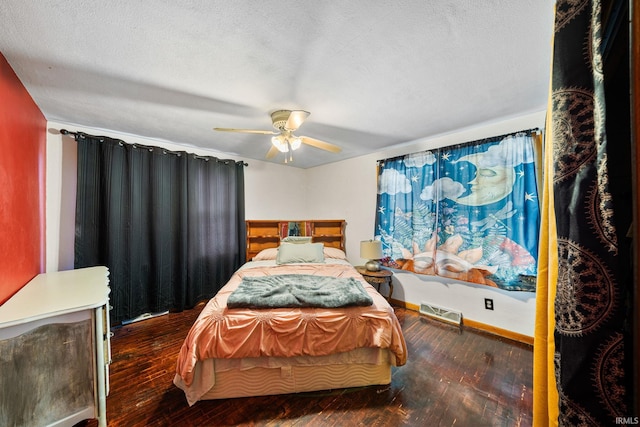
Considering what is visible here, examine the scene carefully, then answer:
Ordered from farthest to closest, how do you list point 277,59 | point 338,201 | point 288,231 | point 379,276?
point 338,201 < point 288,231 < point 379,276 < point 277,59

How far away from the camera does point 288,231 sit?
3914 mm

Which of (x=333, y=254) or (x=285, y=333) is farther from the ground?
(x=333, y=254)

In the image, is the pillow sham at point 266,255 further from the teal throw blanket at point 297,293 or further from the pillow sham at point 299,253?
the teal throw blanket at point 297,293

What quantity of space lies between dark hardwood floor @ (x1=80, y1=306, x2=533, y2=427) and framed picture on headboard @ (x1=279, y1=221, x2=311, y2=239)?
2.13 m

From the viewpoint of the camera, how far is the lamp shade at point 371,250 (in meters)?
3.09

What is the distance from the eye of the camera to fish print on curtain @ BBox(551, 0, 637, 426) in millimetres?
504

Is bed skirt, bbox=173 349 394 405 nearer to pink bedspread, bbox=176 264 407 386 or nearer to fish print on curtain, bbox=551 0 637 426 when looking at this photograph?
pink bedspread, bbox=176 264 407 386

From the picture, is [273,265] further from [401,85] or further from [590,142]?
[590,142]

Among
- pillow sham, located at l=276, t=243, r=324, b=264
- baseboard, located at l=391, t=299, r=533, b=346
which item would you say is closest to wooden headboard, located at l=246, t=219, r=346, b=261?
pillow sham, located at l=276, t=243, r=324, b=264

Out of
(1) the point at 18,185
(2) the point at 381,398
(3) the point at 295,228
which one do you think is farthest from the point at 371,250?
(1) the point at 18,185

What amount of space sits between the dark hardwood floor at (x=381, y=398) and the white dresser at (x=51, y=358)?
34 cm

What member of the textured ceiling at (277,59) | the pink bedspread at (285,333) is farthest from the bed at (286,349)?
the textured ceiling at (277,59)

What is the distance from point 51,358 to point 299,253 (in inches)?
91.5

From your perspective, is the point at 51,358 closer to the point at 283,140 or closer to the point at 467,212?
the point at 283,140
